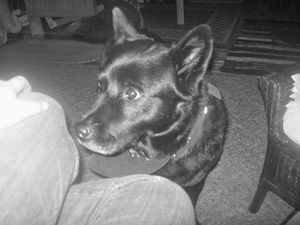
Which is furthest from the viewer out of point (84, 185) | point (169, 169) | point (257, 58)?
point (257, 58)

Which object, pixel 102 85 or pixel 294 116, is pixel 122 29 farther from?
pixel 294 116

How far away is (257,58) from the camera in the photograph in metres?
3.09

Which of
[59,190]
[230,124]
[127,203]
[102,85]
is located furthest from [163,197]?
[230,124]

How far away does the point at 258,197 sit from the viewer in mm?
1534

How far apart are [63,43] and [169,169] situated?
277 centimetres

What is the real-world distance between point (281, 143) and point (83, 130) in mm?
743

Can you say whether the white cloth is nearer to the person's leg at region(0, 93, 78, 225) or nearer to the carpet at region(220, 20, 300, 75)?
the person's leg at region(0, 93, 78, 225)

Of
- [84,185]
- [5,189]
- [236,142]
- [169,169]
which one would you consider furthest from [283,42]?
[5,189]

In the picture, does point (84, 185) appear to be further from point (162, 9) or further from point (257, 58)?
point (162, 9)

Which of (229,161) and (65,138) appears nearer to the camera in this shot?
(65,138)

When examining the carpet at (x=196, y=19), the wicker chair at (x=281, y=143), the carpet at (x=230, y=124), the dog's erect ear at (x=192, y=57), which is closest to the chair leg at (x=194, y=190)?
the carpet at (x=230, y=124)

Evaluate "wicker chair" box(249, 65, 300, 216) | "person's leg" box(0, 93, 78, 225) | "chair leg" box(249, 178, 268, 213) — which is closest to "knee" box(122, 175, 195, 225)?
"person's leg" box(0, 93, 78, 225)

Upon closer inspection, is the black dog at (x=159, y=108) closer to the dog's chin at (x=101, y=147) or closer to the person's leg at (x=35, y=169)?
the dog's chin at (x=101, y=147)

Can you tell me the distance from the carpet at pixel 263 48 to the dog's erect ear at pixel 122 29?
1.63m
